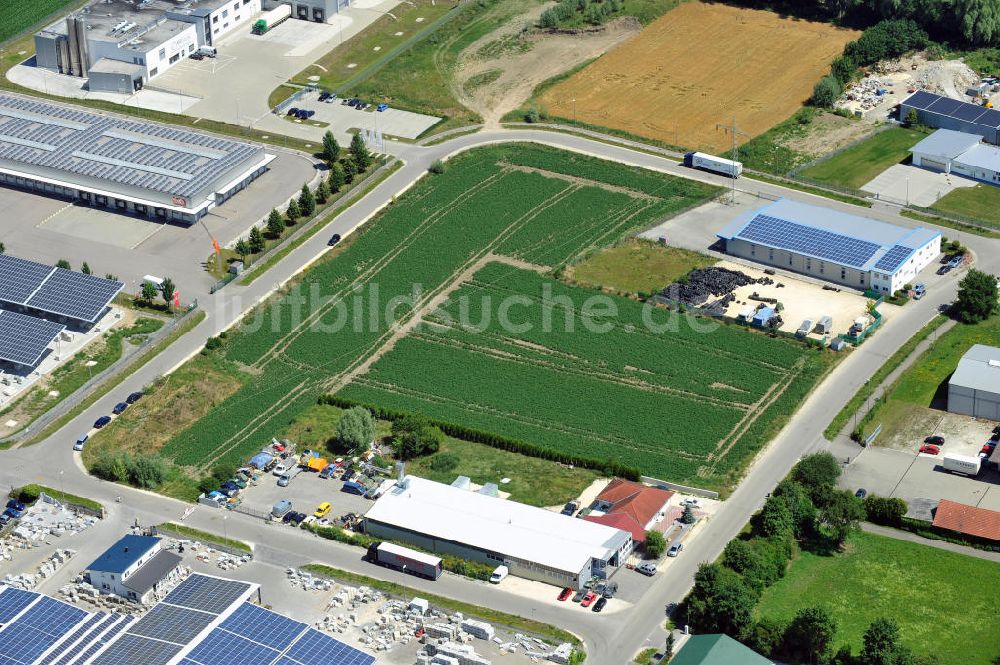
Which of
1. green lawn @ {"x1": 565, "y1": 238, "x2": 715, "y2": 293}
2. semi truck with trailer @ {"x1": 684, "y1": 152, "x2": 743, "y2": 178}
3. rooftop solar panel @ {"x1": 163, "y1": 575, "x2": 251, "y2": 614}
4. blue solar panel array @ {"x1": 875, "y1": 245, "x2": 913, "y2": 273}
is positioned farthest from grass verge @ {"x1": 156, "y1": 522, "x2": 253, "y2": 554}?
semi truck with trailer @ {"x1": 684, "y1": 152, "x2": 743, "y2": 178}

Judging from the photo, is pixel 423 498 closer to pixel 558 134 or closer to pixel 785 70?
pixel 558 134

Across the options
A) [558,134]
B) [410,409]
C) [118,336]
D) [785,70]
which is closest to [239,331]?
[118,336]

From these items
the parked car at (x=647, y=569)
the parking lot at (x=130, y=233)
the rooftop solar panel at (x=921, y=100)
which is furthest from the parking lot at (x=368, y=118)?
the parked car at (x=647, y=569)

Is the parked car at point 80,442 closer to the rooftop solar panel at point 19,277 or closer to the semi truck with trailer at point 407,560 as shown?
the rooftop solar panel at point 19,277

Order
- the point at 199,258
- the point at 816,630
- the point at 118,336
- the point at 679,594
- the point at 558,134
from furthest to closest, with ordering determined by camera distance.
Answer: the point at 558,134 < the point at 199,258 < the point at 118,336 < the point at 679,594 < the point at 816,630

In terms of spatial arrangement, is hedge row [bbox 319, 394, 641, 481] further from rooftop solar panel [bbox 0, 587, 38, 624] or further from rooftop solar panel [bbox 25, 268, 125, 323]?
rooftop solar panel [bbox 0, 587, 38, 624]

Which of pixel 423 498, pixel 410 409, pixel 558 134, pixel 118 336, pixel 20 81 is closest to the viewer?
pixel 423 498
